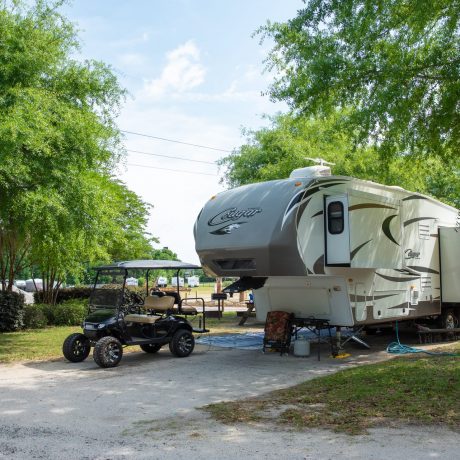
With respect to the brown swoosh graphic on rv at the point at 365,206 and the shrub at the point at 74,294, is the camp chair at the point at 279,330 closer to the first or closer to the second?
the brown swoosh graphic on rv at the point at 365,206

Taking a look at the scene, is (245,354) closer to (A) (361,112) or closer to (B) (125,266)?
(B) (125,266)

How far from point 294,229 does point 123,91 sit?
6.20 metres

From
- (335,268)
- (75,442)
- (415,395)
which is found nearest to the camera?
(75,442)

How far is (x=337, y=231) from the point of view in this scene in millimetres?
10781

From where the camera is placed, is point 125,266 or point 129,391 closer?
point 129,391

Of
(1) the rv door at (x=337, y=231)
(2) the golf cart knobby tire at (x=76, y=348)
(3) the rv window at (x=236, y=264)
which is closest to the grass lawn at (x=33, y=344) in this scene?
(2) the golf cart knobby tire at (x=76, y=348)

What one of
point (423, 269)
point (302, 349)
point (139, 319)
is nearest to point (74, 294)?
point (139, 319)

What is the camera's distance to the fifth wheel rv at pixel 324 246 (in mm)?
10141

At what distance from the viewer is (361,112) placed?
998 cm

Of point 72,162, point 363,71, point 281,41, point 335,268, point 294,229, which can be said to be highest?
point 281,41

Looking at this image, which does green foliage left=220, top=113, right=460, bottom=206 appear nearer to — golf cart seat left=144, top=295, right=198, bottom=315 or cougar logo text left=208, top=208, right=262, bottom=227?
cougar logo text left=208, top=208, right=262, bottom=227

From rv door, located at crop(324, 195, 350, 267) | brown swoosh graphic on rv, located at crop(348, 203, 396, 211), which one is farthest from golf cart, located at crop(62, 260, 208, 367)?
brown swoosh graphic on rv, located at crop(348, 203, 396, 211)

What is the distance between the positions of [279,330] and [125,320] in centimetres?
330

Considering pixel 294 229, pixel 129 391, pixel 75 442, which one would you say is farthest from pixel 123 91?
pixel 75 442
